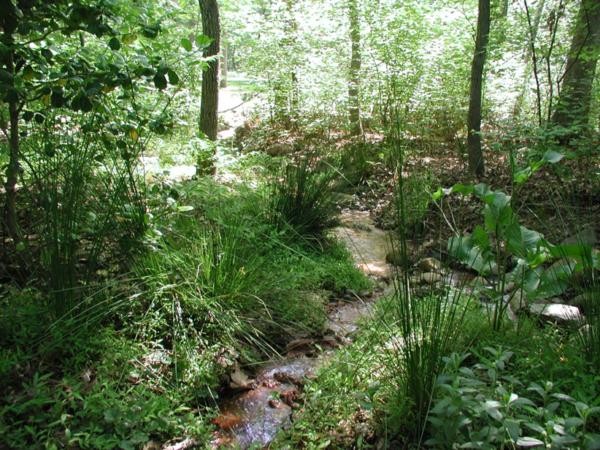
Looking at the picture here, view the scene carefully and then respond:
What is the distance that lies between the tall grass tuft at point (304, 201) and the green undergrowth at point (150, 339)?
2.30ft

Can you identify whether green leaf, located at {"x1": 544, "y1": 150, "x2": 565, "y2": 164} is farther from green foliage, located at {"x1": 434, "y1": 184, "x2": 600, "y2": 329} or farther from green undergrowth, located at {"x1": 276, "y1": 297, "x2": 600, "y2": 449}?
green undergrowth, located at {"x1": 276, "y1": 297, "x2": 600, "y2": 449}

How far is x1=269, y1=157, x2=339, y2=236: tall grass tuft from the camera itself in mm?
3613

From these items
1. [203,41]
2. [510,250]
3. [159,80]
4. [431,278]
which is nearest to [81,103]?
[159,80]

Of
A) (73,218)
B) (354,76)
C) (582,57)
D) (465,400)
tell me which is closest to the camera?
(465,400)

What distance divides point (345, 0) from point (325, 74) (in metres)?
1.46

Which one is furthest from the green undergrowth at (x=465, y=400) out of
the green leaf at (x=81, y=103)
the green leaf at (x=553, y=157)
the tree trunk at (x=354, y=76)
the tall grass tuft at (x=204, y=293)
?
the tree trunk at (x=354, y=76)

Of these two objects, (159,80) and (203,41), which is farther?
(203,41)

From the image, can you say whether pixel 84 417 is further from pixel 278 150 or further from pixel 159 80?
pixel 278 150

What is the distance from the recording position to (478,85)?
5289 millimetres

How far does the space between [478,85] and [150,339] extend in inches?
200

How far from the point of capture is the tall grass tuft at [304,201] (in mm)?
3613

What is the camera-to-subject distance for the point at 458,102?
22.2 ft

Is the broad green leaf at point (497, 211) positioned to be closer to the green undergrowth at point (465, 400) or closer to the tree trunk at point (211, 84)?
the green undergrowth at point (465, 400)

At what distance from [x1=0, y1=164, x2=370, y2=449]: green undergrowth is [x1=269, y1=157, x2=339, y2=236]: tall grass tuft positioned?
70cm
